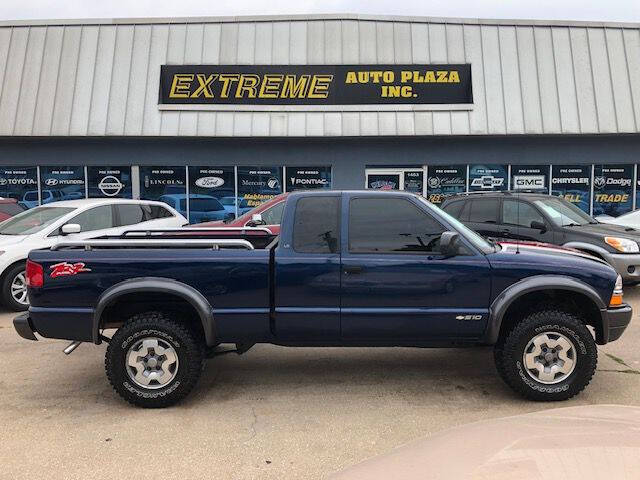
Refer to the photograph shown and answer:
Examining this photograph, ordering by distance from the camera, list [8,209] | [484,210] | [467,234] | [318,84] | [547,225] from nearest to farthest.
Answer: [467,234], [547,225], [484,210], [8,209], [318,84]

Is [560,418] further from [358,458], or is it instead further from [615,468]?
[358,458]

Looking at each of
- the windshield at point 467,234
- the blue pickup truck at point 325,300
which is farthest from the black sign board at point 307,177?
the blue pickup truck at point 325,300

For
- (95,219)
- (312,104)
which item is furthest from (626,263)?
(312,104)

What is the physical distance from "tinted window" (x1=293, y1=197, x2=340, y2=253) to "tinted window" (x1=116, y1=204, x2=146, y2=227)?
5251 millimetres

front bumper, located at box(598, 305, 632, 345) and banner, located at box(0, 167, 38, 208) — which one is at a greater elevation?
banner, located at box(0, 167, 38, 208)

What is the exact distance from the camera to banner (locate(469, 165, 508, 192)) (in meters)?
14.4

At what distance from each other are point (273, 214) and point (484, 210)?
12.0ft

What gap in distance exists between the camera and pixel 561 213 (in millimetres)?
8141

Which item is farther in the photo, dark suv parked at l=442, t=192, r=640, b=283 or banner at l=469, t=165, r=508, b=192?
banner at l=469, t=165, r=508, b=192

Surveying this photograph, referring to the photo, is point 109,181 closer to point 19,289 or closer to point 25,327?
point 19,289

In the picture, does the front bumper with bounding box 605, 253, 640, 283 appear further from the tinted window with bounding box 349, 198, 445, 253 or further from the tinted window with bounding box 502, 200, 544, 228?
the tinted window with bounding box 349, 198, 445, 253

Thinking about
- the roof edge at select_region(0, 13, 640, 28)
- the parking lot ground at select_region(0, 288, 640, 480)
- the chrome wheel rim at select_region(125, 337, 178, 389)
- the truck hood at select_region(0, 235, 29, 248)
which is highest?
the roof edge at select_region(0, 13, 640, 28)

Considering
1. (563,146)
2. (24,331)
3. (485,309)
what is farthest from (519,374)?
(563,146)

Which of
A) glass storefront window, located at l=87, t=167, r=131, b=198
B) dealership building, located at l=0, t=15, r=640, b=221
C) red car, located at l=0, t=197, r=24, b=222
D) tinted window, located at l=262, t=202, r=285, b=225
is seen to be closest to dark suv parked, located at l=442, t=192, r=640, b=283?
tinted window, located at l=262, t=202, r=285, b=225
